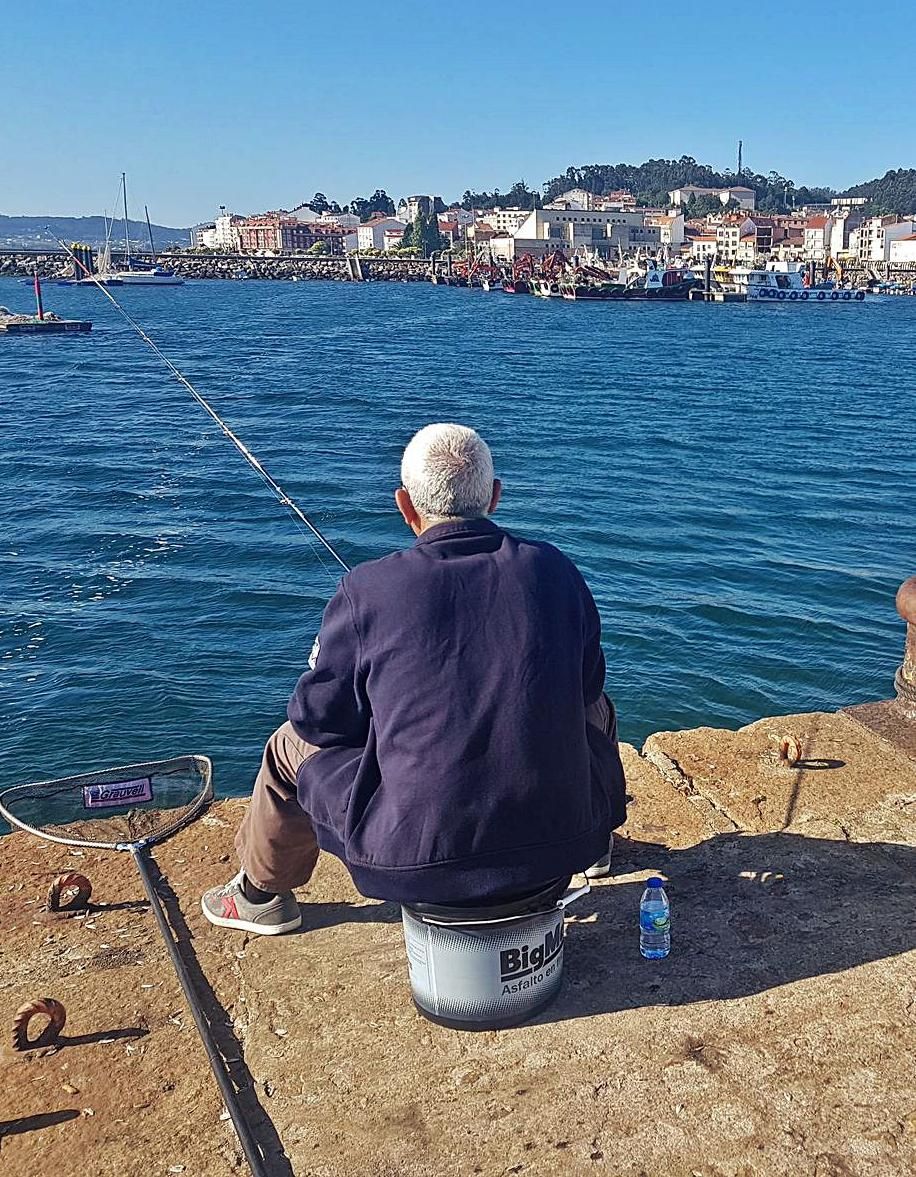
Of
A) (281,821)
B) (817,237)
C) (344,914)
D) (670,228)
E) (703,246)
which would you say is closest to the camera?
(281,821)

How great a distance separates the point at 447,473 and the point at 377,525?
12374 mm

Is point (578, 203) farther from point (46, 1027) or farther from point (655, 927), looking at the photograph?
point (46, 1027)

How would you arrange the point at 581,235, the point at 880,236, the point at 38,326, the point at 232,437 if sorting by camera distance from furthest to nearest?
the point at 581,235
the point at 880,236
the point at 38,326
the point at 232,437

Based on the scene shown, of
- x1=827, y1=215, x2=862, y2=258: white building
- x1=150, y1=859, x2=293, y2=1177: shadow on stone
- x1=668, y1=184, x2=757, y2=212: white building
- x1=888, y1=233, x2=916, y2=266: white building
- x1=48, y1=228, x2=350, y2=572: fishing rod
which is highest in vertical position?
x1=668, y1=184, x2=757, y2=212: white building

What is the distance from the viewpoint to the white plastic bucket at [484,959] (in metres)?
2.47

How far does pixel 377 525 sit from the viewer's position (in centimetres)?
1473

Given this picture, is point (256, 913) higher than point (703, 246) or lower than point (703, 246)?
lower

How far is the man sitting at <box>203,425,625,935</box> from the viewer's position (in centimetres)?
229

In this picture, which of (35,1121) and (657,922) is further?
(657,922)

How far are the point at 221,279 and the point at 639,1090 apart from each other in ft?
445

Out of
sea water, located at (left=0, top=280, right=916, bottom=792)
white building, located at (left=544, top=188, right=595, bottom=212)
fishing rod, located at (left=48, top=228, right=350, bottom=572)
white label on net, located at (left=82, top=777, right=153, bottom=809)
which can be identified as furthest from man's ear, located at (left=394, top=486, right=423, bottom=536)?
white building, located at (left=544, top=188, right=595, bottom=212)

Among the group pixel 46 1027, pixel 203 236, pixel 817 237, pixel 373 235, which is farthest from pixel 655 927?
pixel 203 236

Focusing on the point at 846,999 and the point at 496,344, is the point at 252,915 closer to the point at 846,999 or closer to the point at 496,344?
the point at 846,999

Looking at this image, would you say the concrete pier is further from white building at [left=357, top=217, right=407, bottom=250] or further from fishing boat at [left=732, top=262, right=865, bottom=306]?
white building at [left=357, top=217, right=407, bottom=250]
